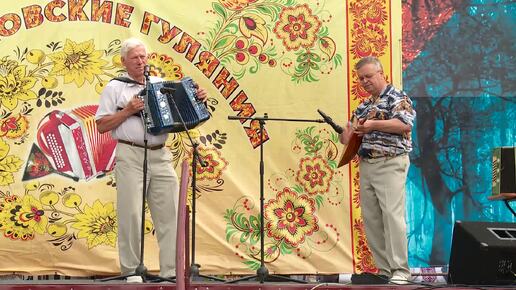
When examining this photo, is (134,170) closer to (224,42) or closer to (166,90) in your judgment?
(166,90)

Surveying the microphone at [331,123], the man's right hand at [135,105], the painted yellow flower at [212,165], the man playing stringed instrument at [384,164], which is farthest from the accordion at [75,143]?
the man playing stringed instrument at [384,164]

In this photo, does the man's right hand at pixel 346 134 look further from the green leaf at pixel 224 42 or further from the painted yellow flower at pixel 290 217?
the green leaf at pixel 224 42

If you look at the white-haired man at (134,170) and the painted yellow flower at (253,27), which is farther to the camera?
the painted yellow flower at (253,27)

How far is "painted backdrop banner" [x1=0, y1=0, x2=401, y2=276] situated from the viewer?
6090 mm

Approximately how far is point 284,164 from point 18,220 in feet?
6.35

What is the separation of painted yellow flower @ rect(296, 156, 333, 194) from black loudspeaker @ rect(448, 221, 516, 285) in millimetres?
1702

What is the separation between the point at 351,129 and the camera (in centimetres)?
559

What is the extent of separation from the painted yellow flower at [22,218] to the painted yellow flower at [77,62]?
2.97ft

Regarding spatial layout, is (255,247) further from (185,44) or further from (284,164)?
(185,44)

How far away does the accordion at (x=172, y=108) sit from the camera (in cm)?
531

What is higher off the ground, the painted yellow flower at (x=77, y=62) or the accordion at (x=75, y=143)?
the painted yellow flower at (x=77, y=62)

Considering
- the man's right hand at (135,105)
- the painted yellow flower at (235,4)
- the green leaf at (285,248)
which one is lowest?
the green leaf at (285,248)

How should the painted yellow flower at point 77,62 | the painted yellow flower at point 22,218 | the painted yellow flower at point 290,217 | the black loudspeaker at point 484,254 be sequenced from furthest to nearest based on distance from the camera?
the painted yellow flower at point 290,217, the painted yellow flower at point 77,62, the painted yellow flower at point 22,218, the black loudspeaker at point 484,254

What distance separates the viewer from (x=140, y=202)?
215 inches
